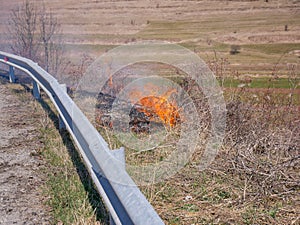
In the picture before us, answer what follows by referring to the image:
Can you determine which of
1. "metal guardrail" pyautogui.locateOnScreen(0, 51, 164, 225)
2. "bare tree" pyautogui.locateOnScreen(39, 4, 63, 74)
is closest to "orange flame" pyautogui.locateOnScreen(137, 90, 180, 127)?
"metal guardrail" pyautogui.locateOnScreen(0, 51, 164, 225)

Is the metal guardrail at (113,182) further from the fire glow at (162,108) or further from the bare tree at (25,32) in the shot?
the bare tree at (25,32)

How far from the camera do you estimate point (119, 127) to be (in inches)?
242

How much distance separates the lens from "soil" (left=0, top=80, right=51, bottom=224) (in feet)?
12.5

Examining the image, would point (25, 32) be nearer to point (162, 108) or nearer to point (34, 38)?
point (34, 38)

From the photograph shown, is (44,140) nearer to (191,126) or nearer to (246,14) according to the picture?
(191,126)

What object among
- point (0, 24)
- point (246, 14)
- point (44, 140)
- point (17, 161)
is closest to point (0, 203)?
point (17, 161)

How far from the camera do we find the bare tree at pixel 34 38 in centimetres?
1565

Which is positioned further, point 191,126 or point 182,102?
point 182,102

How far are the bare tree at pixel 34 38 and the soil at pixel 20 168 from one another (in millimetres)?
7779

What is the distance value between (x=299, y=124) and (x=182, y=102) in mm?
1847

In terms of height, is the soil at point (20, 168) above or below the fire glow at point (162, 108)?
below

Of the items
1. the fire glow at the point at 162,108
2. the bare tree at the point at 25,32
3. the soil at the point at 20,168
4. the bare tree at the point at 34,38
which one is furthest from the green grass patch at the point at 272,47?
the soil at the point at 20,168

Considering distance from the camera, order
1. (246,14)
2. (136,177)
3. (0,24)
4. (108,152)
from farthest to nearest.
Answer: (246,14) → (0,24) → (136,177) → (108,152)

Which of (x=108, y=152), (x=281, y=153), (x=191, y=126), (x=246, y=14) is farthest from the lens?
(x=246, y=14)
